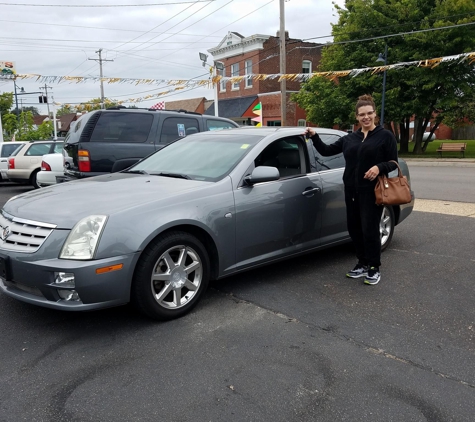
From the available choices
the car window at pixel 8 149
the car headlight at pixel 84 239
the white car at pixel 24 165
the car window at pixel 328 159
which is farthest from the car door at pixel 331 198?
the car window at pixel 8 149

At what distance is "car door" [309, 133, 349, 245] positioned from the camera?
4988 millimetres

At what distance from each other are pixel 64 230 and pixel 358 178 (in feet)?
8.83

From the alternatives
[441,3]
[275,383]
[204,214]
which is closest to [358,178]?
[204,214]

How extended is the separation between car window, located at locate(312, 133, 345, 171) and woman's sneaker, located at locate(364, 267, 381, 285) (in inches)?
48.2

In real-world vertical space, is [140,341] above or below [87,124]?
below

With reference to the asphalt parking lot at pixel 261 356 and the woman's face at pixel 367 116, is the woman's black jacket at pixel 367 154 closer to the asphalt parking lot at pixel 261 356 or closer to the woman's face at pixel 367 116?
the woman's face at pixel 367 116

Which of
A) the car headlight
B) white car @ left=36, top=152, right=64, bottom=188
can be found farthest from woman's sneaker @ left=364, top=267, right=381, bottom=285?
white car @ left=36, top=152, right=64, bottom=188

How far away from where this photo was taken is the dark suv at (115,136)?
321 inches

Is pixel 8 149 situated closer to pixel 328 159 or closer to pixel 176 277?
pixel 328 159

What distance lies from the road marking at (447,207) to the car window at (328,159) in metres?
3.86

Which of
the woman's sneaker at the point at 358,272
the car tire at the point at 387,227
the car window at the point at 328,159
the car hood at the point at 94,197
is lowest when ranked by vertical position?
the woman's sneaker at the point at 358,272

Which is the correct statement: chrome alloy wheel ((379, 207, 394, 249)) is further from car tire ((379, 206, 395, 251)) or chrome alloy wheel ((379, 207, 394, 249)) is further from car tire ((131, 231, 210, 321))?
car tire ((131, 231, 210, 321))

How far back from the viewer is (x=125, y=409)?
259 centimetres

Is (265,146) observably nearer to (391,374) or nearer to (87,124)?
(391,374)
